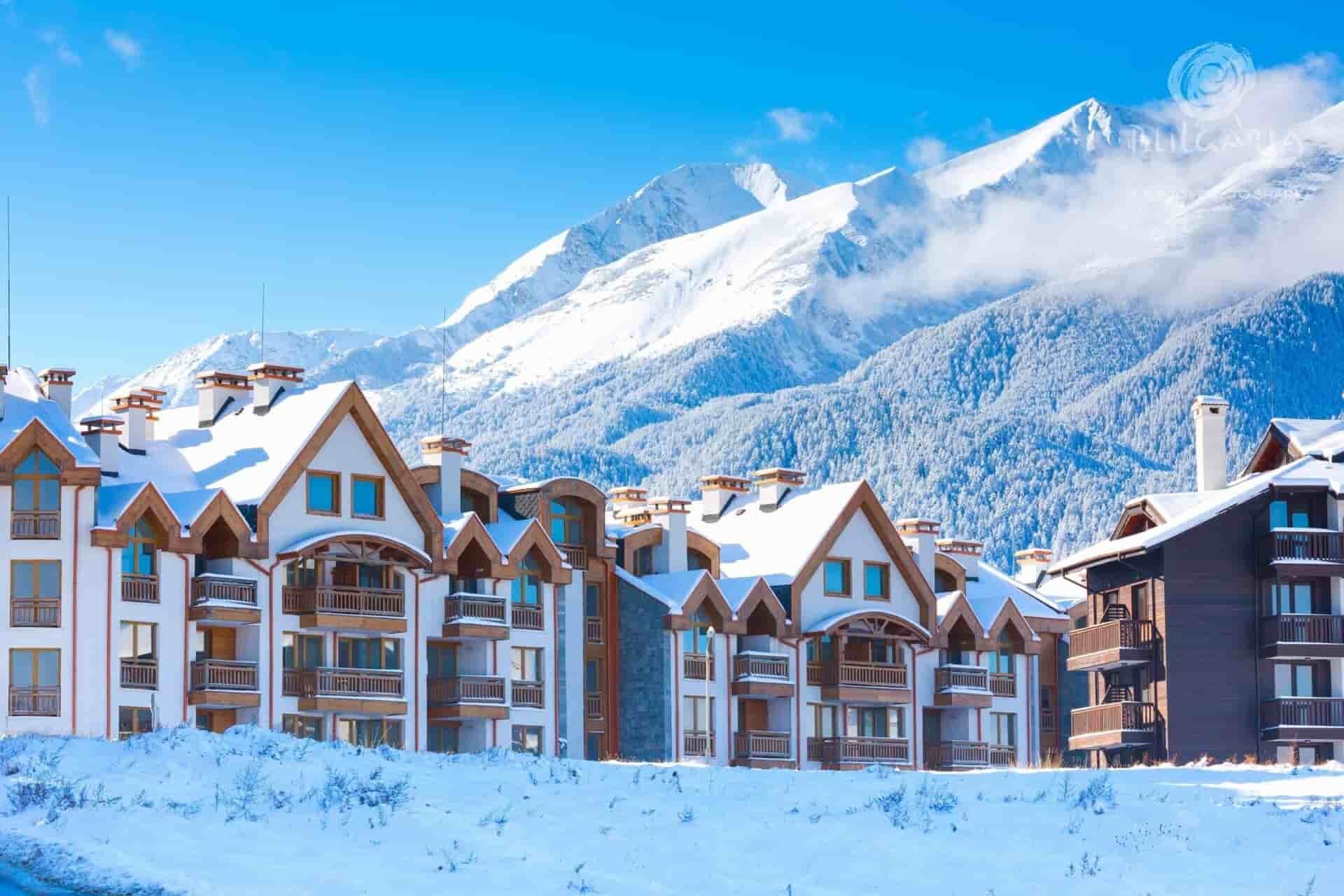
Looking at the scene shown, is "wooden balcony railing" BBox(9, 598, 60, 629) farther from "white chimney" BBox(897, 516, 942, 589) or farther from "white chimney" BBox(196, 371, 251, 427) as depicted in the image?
"white chimney" BBox(897, 516, 942, 589)

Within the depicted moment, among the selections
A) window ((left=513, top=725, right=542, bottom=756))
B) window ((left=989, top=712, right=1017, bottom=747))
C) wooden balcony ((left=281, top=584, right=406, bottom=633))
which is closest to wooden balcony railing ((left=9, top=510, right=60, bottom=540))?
wooden balcony ((left=281, top=584, right=406, bottom=633))

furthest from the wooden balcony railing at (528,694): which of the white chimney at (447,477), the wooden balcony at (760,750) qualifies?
the wooden balcony at (760,750)

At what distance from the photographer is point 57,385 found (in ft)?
245

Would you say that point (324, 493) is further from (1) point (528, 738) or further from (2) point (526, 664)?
(1) point (528, 738)

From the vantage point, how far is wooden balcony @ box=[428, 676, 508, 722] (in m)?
72.8

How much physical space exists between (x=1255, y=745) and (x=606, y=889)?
51.4 m

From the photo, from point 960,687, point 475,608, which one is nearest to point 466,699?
point 475,608

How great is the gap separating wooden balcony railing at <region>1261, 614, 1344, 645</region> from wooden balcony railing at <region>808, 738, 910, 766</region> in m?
14.2

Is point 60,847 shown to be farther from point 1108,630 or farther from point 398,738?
point 1108,630

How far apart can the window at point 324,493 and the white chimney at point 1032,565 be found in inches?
1697

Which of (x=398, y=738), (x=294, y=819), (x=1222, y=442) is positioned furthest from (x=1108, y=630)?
(x=294, y=819)

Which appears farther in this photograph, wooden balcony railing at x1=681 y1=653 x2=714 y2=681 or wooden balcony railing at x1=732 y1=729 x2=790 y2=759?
wooden balcony railing at x1=732 y1=729 x2=790 y2=759

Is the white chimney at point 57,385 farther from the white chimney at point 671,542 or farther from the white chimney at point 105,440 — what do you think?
the white chimney at point 671,542

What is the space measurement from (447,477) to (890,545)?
17.9 meters
